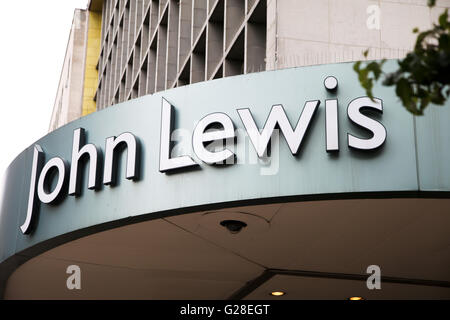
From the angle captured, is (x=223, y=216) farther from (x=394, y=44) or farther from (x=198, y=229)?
(x=394, y=44)

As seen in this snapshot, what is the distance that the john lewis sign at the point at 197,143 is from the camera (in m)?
7.73

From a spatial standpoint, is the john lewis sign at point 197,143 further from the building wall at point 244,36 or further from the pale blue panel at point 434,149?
the building wall at point 244,36

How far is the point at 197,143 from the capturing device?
834 centimetres

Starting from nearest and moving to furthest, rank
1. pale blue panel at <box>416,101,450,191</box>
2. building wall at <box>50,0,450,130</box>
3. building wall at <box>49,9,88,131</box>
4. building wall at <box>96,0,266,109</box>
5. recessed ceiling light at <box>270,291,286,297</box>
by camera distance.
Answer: pale blue panel at <box>416,101,450,191</box>
building wall at <box>50,0,450,130</box>
recessed ceiling light at <box>270,291,286,297</box>
building wall at <box>96,0,266,109</box>
building wall at <box>49,9,88,131</box>

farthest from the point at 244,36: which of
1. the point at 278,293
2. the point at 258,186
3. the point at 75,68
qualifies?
the point at 75,68

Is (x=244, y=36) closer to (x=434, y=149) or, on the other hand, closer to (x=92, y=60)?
(x=434, y=149)

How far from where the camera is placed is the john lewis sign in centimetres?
773

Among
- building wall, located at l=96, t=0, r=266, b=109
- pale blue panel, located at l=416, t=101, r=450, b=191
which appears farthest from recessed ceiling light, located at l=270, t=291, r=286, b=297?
pale blue panel, located at l=416, t=101, r=450, b=191

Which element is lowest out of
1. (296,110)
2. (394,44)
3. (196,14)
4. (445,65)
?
(445,65)

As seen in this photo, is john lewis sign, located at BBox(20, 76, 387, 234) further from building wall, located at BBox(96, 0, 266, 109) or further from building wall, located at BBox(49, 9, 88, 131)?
building wall, located at BBox(49, 9, 88, 131)

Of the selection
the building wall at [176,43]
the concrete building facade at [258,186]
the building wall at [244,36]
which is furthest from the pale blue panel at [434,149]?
the building wall at [176,43]
